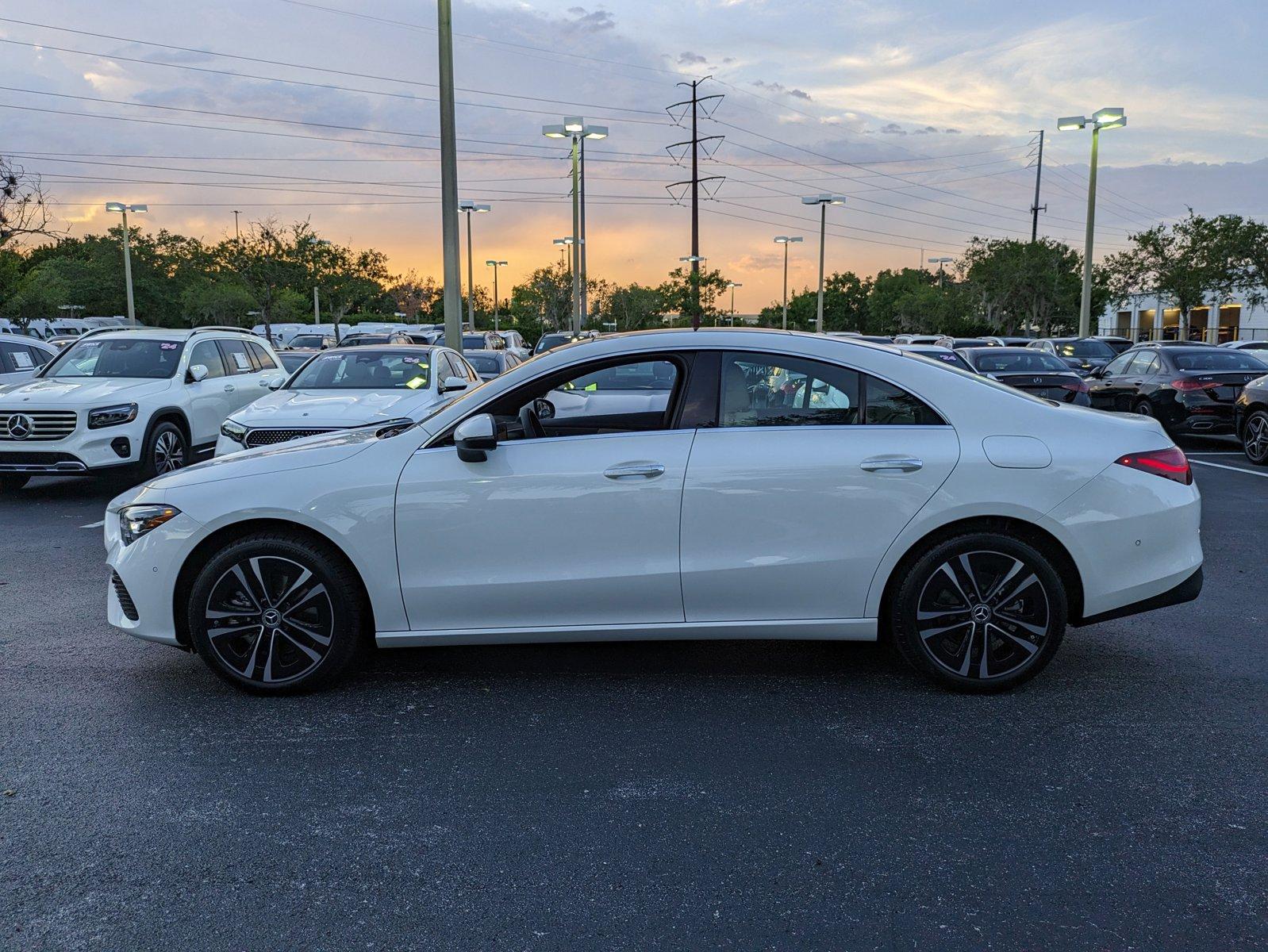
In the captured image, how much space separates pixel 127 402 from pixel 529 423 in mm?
7738

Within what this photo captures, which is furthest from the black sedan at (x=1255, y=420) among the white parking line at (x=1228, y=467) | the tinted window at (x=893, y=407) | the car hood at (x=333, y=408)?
the tinted window at (x=893, y=407)

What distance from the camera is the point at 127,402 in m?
11.0

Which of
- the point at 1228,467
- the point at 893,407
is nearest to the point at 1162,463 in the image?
the point at 893,407

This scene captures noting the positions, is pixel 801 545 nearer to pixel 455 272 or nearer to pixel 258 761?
pixel 258 761

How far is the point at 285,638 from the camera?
15.4 feet

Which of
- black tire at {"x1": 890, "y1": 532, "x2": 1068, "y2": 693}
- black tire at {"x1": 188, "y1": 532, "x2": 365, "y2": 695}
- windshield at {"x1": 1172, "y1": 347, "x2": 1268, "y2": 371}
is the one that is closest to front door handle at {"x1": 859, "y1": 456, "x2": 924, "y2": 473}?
black tire at {"x1": 890, "y1": 532, "x2": 1068, "y2": 693}

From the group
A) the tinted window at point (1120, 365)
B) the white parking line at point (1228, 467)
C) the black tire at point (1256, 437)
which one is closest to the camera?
the white parking line at point (1228, 467)

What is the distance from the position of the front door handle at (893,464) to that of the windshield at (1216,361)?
13022 millimetres

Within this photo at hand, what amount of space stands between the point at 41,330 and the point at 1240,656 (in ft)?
182

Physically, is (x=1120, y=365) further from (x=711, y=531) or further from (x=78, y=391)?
(x=78, y=391)

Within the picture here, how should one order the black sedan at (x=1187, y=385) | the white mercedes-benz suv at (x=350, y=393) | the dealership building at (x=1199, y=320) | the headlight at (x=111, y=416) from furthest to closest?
the dealership building at (x=1199, y=320) < the black sedan at (x=1187, y=385) < the headlight at (x=111, y=416) < the white mercedes-benz suv at (x=350, y=393)

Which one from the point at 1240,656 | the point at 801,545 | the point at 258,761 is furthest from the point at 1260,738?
the point at 258,761

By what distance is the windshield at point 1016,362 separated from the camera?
675 inches

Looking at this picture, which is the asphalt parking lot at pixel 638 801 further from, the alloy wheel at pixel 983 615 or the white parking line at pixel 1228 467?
the white parking line at pixel 1228 467
